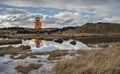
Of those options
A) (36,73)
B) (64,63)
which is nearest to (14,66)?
(36,73)

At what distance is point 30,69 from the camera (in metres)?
15.8

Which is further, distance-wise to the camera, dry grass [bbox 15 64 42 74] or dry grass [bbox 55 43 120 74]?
dry grass [bbox 15 64 42 74]

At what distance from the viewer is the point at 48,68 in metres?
16.0

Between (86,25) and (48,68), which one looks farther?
(86,25)

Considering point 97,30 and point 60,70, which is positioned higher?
point 60,70

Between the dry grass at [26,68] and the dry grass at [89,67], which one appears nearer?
the dry grass at [89,67]

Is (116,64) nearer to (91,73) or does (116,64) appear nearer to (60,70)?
(91,73)

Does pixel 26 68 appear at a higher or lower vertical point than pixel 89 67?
lower

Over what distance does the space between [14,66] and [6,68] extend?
52cm

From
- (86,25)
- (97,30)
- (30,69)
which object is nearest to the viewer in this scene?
(30,69)

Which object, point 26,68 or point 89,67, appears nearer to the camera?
point 89,67

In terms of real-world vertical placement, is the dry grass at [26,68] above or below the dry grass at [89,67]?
below

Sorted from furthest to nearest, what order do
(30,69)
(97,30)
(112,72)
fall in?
(97,30) → (30,69) → (112,72)

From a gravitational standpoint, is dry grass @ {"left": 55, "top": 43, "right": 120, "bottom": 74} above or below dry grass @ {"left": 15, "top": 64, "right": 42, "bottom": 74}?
above
